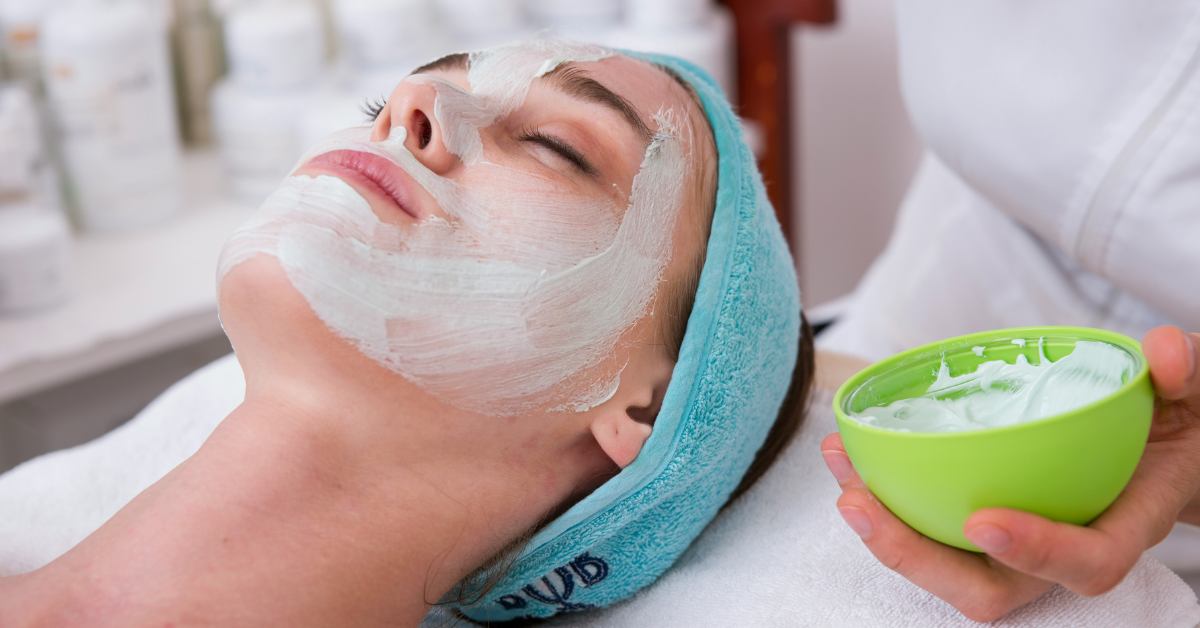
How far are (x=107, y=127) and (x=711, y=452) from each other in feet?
3.41

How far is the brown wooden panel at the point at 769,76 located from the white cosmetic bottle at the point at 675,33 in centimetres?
12

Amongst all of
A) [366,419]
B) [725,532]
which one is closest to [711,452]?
[725,532]

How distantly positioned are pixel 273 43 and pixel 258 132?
138 millimetres

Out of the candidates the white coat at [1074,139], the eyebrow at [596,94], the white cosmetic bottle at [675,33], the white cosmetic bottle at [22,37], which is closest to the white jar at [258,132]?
the white cosmetic bottle at [22,37]

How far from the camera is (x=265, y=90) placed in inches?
55.6

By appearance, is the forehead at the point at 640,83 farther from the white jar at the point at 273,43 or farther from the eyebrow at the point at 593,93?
the white jar at the point at 273,43

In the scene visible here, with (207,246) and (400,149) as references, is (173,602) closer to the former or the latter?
(400,149)

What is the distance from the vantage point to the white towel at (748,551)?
2.12ft

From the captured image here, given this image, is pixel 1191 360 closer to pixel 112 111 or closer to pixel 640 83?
pixel 640 83

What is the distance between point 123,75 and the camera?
1253mm

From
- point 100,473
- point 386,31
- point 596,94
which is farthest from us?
point 386,31

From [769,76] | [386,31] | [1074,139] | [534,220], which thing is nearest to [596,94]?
[534,220]

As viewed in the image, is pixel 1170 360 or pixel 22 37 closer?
pixel 1170 360

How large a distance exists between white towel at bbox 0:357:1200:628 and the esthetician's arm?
2.5 inches
